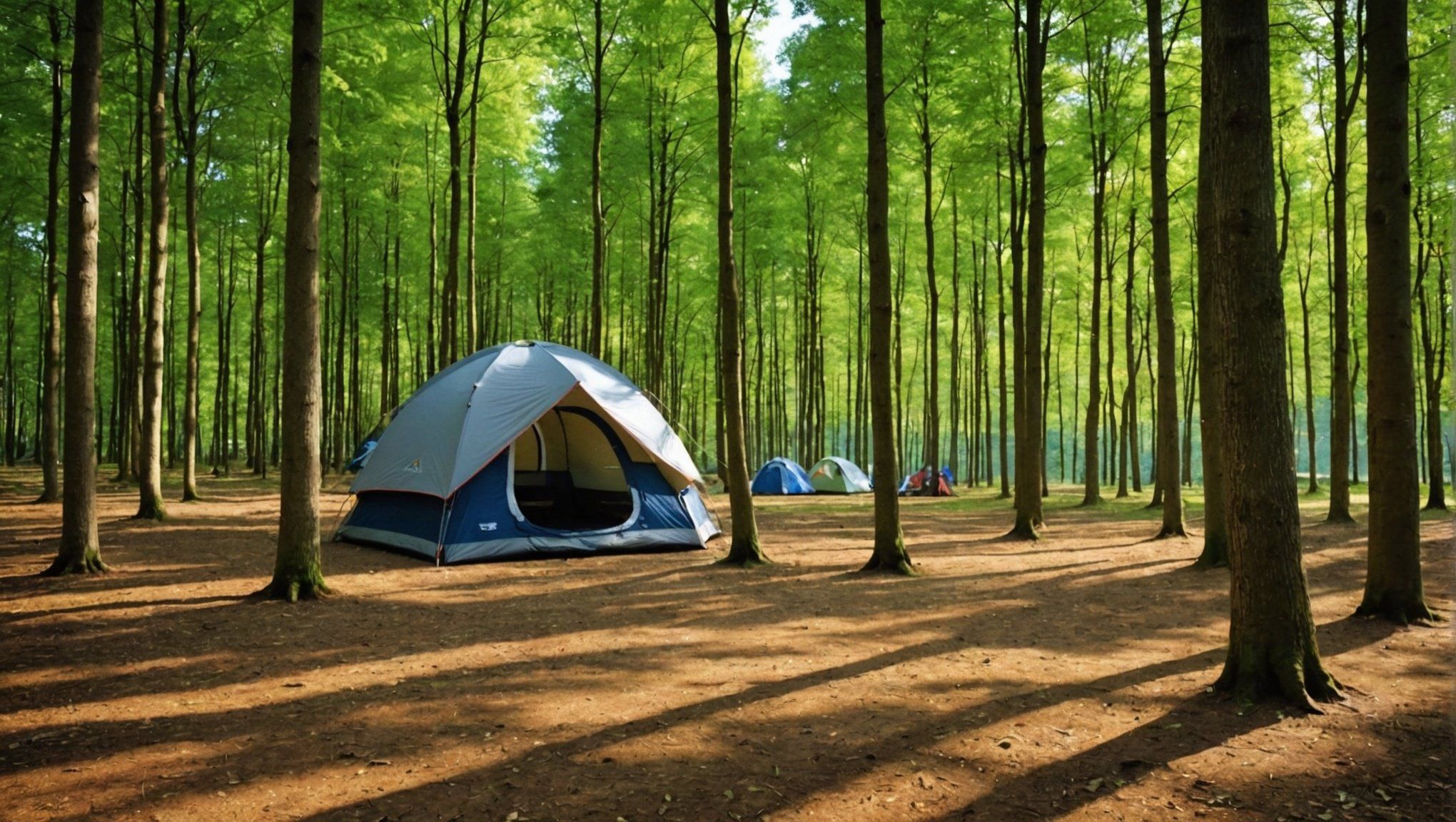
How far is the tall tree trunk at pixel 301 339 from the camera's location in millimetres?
7152

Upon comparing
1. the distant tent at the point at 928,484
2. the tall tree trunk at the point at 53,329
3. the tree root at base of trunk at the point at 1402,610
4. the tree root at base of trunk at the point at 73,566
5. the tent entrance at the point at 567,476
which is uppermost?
the tall tree trunk at the point at 53,329

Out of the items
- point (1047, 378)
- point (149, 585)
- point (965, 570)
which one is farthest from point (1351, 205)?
point (149, 585)

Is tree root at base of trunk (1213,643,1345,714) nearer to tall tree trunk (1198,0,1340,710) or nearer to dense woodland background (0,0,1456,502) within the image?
tall tree trunk (1198,0,1340,710)

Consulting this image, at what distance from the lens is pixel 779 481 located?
79.4 ft

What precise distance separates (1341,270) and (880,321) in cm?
710

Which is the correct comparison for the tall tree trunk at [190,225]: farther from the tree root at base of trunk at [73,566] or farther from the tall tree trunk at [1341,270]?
the tall tree trunk at [1341,270]

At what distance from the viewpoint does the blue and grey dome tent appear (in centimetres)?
986

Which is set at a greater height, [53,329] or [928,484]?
[53,329]

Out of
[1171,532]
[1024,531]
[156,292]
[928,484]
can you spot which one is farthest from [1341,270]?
[156,292]

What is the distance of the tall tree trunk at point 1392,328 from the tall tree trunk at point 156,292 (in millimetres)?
13800

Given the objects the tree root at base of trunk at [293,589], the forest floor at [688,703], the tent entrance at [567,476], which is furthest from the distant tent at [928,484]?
the tree root at base of trunk at [293,589]

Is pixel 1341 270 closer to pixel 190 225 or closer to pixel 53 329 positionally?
pixel 190 225

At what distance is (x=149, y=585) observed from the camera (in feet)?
24.9

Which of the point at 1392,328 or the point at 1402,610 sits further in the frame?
the point at 1402,610
